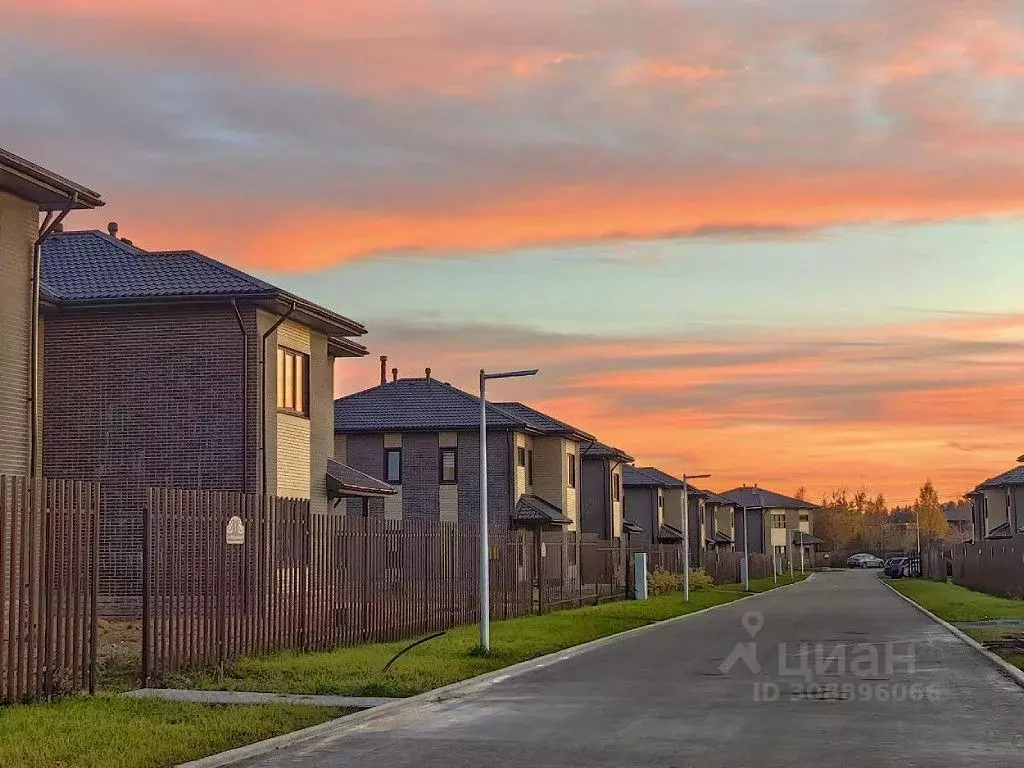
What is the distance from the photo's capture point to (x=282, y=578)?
65.1ft

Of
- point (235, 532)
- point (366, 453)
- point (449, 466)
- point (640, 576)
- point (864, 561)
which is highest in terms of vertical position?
point (366, 453)

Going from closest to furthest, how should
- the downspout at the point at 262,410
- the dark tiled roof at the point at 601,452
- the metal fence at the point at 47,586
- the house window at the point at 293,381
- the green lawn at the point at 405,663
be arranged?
the metal fence at the point at 47,586 < the green lawn at the point at 405,663 < the downspout at the point at 262,410 < the house window at the point at 293,381 < the dark tiled roof at the point at 601,452

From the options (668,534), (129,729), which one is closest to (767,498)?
(668,534)

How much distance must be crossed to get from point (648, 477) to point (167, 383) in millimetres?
59328

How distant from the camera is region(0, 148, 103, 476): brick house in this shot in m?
20.9

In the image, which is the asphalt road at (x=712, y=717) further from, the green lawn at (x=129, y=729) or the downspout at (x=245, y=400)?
the downspout at (x=245, y=400)

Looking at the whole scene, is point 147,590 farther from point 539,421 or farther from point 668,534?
point 668,534

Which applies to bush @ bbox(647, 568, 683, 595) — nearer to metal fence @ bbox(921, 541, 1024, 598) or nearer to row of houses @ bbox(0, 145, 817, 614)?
metal fence @ bbox(921, 541, 1024, 598)

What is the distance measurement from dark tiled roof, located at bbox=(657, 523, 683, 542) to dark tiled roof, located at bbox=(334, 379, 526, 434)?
106ft

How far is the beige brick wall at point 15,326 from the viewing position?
21.0 meters

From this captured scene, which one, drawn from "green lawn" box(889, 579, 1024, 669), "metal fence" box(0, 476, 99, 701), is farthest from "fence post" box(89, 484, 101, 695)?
"green lawn" box(889, 579, 1024, 669)

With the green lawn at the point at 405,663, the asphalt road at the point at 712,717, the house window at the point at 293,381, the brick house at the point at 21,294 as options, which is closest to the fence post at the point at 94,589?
the green lawn at the point at 405,663

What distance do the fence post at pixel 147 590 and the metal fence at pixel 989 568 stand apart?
3802cm

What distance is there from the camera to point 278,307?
30656mm
